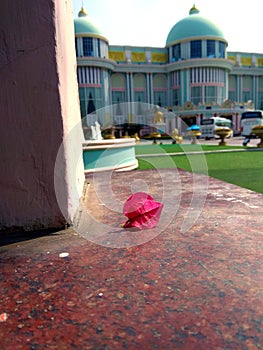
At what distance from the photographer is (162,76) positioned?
37.3 metres

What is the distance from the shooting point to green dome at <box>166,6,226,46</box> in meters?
33.9

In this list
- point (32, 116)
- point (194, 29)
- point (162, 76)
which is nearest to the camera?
point (32, 116)

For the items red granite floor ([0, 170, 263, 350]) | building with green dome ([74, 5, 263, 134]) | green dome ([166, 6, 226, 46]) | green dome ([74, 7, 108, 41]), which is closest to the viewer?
red granite floor ([0, 170, 263, 350])

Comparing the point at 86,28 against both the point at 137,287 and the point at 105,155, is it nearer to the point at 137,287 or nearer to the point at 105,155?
the point at 105,155

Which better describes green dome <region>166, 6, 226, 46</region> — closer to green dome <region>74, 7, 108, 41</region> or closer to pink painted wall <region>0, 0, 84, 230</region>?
green dome <region>74, 7, 108, 41</region>

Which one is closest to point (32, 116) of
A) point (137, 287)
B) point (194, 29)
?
point (137, 287)

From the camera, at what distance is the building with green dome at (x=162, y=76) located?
1273 inches

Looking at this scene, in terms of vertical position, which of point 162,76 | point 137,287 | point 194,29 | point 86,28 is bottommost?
point 137,287

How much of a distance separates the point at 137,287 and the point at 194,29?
3799cm

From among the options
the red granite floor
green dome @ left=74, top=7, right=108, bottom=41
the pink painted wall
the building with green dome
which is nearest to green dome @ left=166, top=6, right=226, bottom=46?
the building with green dome

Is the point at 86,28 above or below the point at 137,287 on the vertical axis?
above

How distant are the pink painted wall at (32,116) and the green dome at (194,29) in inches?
1411

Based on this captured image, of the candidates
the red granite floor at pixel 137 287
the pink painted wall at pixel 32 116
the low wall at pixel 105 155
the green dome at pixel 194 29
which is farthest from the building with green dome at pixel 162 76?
the red granite floor at pixel 137 287

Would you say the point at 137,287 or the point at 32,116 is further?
the point at 32,116
